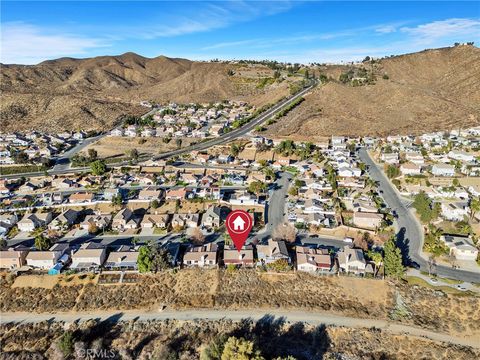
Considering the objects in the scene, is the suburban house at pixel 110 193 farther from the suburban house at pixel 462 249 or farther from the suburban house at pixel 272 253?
the suburban house at pixel 462 249

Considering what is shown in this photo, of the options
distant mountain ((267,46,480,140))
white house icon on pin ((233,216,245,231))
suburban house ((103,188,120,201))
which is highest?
distant mountain ((267,46,480,140))

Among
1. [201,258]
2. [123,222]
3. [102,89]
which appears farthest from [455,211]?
[102,89]

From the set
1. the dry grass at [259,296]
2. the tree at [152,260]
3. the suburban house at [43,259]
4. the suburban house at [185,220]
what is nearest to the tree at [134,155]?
the suburban house at [185,220]

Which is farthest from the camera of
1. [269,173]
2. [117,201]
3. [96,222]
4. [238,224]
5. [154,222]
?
[269,173]

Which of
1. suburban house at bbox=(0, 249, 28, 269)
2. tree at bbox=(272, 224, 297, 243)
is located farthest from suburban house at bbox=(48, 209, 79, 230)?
tree at bbox=(272, 224, 297, 243)

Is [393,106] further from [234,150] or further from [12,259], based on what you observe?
[12,259]

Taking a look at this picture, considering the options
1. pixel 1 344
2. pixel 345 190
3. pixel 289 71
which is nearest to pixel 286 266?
pixel 345 190

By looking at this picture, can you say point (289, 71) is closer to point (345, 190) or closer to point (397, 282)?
point (345, 190)

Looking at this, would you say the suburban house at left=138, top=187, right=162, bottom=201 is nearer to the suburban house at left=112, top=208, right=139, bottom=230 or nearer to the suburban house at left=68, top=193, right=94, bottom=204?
the suburban house at left=112, top=208, right=139, bottom=230
